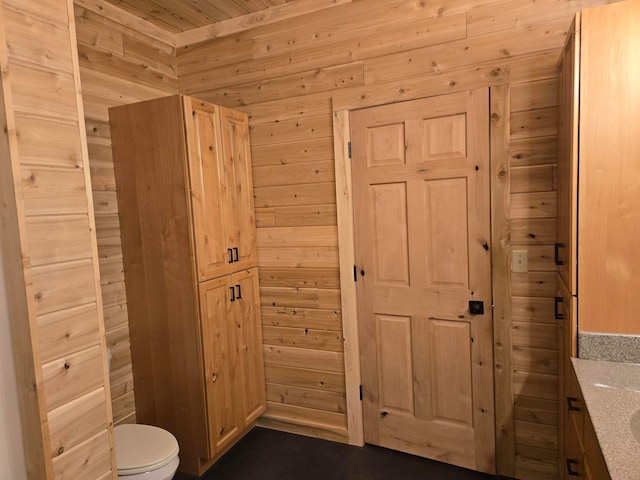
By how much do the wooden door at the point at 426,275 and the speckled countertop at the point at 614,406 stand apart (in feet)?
2.44

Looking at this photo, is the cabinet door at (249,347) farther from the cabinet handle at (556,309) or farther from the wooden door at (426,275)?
the cabinet handle at (556,309)

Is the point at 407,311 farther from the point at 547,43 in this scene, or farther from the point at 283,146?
the point at 547,43

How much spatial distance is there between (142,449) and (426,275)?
1712 millimetres

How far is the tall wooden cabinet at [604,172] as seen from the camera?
1.43 meters

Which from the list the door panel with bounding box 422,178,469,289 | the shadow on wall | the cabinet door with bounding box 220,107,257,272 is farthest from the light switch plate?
the shadow on wall

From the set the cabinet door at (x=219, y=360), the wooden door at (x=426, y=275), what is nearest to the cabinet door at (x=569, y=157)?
the wooden door at (x=426, y=275)

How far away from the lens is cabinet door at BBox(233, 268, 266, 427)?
8.48 ft

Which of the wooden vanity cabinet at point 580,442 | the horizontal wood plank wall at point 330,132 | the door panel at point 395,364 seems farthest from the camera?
the door panel at point 395,364

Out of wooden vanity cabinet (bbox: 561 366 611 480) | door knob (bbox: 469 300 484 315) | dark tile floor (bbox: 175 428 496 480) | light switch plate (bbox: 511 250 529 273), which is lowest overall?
dark tile floor (bbox: 175 428 496 480)

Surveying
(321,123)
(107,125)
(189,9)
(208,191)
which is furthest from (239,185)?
(189,9)

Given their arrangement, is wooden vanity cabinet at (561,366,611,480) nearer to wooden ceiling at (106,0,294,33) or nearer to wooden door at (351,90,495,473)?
wooden door at (351,90,495,473)

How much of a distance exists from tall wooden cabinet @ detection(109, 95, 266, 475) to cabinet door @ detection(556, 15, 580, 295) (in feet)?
5.80

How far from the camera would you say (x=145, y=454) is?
189 cm

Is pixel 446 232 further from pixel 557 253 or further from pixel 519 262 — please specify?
pixel 557 253
